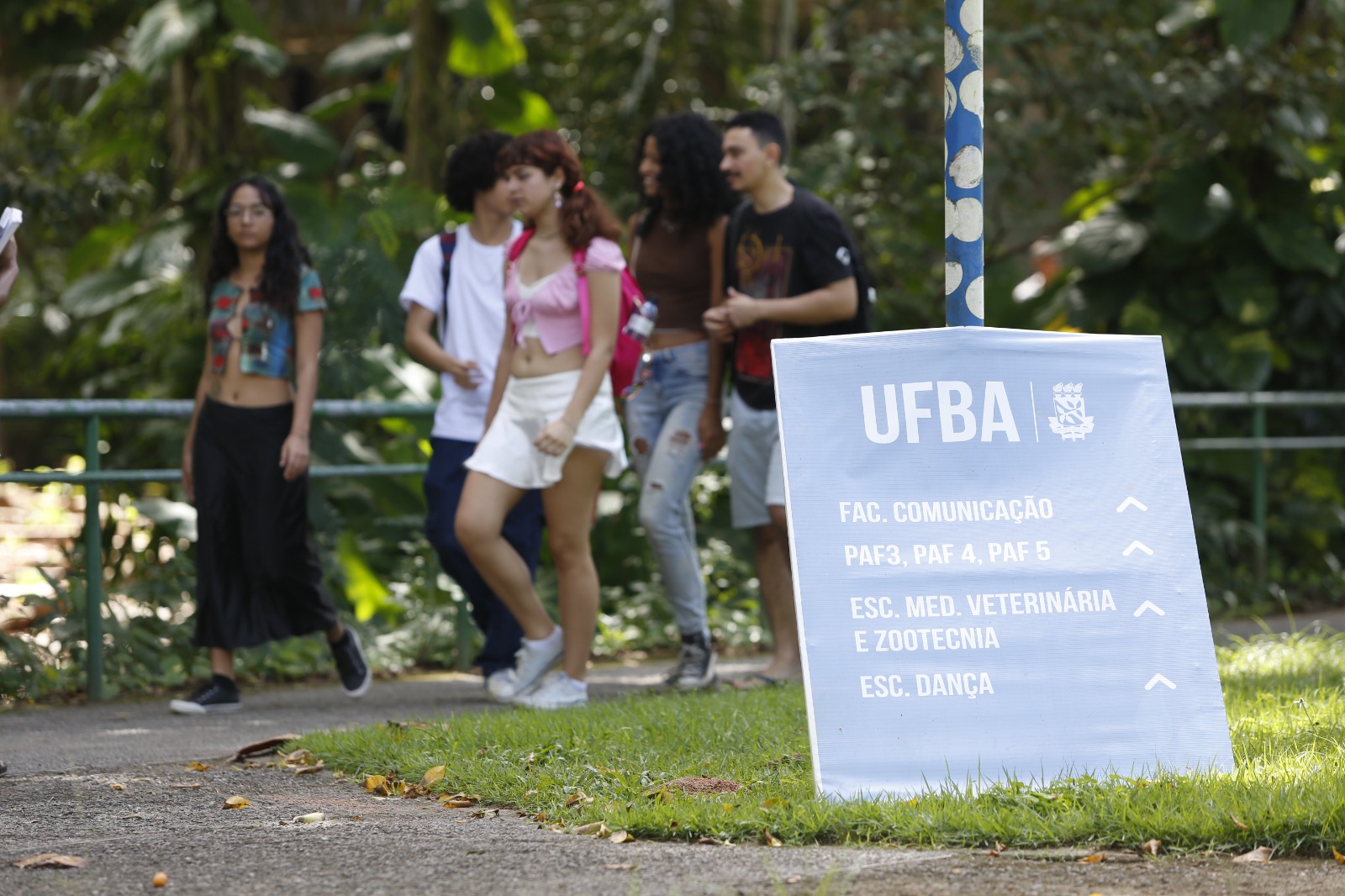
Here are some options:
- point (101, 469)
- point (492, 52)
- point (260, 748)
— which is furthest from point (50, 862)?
point (492, 52)

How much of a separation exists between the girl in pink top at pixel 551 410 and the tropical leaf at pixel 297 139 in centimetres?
461

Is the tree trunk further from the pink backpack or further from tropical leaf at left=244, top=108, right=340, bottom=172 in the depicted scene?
the pink backpack

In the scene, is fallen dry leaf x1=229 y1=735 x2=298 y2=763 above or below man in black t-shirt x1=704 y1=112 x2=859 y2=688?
below

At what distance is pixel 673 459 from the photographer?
21.1ft

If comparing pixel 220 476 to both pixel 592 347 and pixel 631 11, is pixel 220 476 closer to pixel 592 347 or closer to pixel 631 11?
pixel 592 347

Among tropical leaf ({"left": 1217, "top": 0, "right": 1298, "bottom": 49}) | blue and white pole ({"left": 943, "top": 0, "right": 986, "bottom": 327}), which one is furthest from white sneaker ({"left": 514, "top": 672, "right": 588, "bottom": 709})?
tropical leaf ({"left": 1217, "top": 0, "right": 1298, "bottom": 49})

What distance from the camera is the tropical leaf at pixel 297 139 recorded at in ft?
33.5

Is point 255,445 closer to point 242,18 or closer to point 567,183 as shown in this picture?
point 567,183

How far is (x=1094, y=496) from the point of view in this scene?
427cm

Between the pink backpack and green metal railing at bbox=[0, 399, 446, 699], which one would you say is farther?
green metal railing at bbox=[0, 399, 446, 699]

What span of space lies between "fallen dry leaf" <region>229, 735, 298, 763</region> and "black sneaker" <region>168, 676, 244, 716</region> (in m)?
1.09

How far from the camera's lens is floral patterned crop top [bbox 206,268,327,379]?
6316 mm

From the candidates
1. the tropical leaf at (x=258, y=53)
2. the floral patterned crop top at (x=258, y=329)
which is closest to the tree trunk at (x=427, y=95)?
the tropical leaf at (x=258, y=53)

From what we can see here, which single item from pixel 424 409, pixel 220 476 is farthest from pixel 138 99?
pixel 220 476
